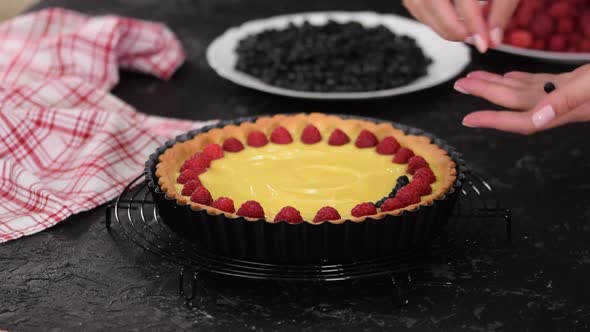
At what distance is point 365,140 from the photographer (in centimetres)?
199

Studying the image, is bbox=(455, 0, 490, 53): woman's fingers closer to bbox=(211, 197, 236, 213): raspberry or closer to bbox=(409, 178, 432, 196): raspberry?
bbox=(409, 178, 432, 196): raspberry

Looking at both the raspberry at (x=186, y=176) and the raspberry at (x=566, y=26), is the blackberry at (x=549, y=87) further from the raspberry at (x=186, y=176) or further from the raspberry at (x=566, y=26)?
the raspberry at (x=566, y=26)

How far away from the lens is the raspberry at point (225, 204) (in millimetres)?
1607

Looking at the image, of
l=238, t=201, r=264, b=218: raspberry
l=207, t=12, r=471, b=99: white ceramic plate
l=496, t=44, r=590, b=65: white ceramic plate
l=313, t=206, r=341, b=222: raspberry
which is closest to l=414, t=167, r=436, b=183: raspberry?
l=313, t=206, r=341, b=222: raspberry

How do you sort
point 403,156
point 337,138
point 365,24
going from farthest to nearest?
point 365,24
point 337,138
point 403,156

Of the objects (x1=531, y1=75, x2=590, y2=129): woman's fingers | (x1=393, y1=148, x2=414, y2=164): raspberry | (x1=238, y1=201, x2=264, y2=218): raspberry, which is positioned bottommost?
(x1=393, y1=148, x2=414, y2=164): raspberry

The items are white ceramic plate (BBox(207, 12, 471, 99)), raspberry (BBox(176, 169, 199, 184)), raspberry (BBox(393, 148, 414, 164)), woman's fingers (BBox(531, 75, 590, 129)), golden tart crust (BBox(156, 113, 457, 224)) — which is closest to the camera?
woman's fingers (BBox(531, 75, 590, 129))

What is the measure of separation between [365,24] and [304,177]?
4.32 feet

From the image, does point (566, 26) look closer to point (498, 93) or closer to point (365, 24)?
point (365, 24)

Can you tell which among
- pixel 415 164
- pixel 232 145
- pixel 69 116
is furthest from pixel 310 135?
pixel 69 116

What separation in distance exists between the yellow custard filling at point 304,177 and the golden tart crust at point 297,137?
5 centimetres

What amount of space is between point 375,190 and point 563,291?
0.41 m

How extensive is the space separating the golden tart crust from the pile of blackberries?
400 mm

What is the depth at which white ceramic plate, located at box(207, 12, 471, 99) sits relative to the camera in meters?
2.45
